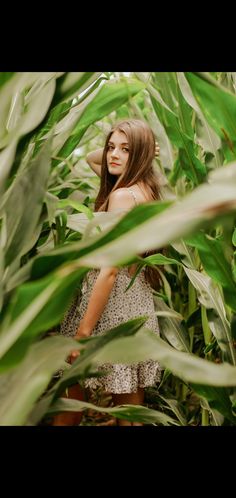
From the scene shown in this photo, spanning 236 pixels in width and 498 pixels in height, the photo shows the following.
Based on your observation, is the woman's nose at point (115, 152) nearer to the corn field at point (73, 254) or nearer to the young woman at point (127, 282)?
the young woman at point (127, 282)

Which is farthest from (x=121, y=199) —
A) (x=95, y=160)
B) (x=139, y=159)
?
(x=95, y=160)

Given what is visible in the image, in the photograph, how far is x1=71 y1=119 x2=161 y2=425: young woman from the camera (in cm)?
105

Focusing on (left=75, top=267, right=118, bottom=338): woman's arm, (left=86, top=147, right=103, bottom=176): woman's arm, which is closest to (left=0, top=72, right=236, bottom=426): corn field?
(left=75, top=267, right=118, bottom=338): woman's arm

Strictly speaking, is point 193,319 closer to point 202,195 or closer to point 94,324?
point 94,324

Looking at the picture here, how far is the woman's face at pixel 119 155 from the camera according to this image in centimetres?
113

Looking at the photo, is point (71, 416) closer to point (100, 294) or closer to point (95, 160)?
point (100, 294)

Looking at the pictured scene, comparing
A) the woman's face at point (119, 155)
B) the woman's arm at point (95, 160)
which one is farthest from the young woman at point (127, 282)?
the woman's arm at point (95, 160)

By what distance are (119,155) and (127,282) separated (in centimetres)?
25

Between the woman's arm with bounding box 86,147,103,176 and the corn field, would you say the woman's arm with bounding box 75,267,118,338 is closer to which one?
the corn field

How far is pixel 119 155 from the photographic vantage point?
1131mm

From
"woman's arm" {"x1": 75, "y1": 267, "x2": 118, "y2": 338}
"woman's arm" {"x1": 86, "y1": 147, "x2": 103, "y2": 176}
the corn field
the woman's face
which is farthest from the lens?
"woman's arm" {"x1": 86, "y1": 147, "x2": 103, "y2": 176}

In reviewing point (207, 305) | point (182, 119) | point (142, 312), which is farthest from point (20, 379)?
point (142, 312)

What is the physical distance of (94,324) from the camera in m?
1.02
